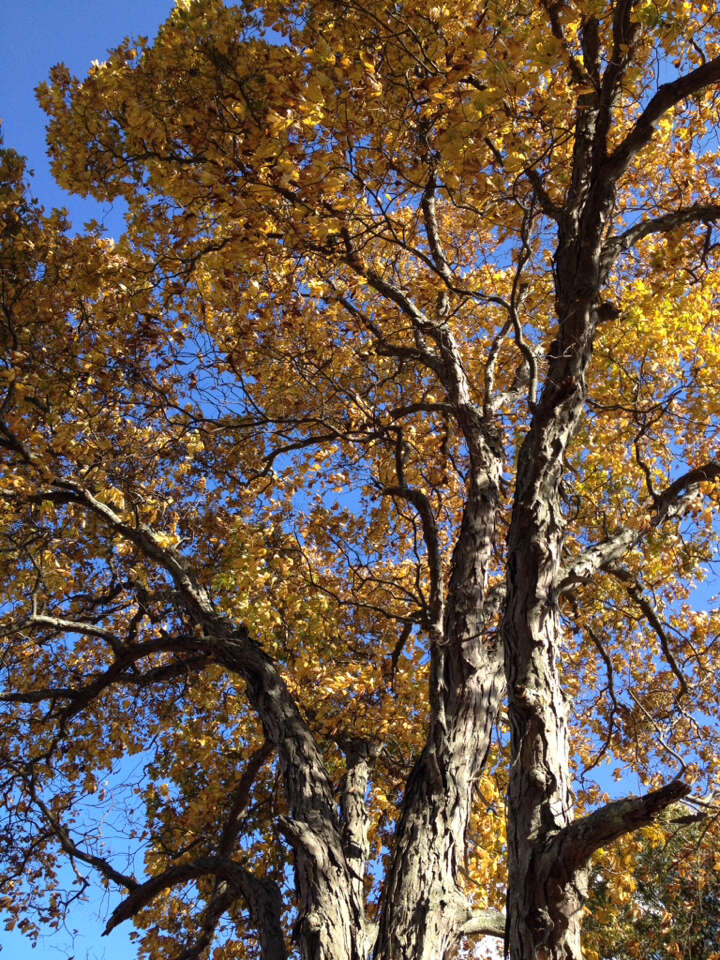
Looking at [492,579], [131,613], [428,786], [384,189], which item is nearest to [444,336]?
[384,189]

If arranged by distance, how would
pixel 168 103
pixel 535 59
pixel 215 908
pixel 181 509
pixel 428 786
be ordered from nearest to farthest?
pixel 535 59, pixel 428 786, pixel 168 103, pixel 215 908, pixel 181 509

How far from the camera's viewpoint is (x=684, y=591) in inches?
397

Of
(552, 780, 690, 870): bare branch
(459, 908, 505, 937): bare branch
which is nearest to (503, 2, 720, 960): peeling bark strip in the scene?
(552, 780, 690, 870): bare branch

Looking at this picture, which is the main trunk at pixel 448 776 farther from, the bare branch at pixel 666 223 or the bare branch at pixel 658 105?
the bare branch at pixel 658 105

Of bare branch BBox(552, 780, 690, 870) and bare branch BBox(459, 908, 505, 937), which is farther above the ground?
bare branch BBox(552, 780, 690, 870)

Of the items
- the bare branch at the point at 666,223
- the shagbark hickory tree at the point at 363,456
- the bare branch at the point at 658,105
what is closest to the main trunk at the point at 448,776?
the shagbark hickory tree at the point at 363,456

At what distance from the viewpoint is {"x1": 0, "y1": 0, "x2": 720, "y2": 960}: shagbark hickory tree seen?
4684 millimetres

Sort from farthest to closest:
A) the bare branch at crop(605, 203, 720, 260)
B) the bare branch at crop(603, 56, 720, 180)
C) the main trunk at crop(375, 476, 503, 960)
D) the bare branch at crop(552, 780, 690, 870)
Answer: the bare branch at crop(605, 203, 720, 260) < the bare branch at crop(603, 56, 720, 180) < the main trunk at crop(375, 476, 503, 960) < the bare branch at crop(552, 780, 690, 870)

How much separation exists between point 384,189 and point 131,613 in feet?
19.5

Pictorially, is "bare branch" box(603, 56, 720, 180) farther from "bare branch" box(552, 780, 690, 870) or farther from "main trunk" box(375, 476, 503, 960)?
"bare branch" box(552, 780, 690, 870)

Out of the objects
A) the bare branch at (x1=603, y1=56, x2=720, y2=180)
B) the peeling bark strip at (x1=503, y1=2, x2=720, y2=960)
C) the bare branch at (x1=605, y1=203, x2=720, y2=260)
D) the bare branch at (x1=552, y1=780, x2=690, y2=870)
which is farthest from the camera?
the bare branch at (x1=605, y1=203, x2=720, y2=260)

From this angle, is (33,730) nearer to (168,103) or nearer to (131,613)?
(131,613)

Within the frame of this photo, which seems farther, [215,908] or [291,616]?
[291,616]

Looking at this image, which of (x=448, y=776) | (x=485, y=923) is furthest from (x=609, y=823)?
(x=485, y=923)
